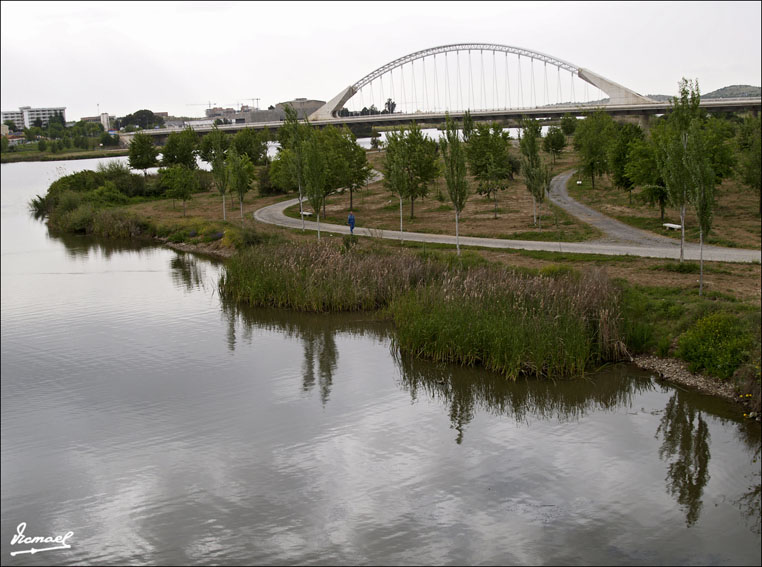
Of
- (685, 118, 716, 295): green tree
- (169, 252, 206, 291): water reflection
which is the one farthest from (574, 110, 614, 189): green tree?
(169, 252, 206, 291): water reflection

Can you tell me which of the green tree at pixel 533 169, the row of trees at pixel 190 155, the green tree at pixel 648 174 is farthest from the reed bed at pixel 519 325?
the row of trees at pixel 190 155

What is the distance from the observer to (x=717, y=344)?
1562 cm

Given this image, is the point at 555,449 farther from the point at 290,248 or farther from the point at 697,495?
the point at 290,248

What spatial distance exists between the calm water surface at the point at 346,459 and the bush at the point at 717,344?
97cm

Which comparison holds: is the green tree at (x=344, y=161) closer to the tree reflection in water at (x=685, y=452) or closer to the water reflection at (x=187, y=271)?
the water reflection at (x=187, y=271)

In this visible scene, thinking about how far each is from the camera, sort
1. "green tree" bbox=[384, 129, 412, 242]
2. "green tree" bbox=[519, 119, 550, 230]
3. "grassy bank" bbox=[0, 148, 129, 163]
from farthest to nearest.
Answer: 1. "grassy bank" bbox=[0, 148, 129, 163]
2. "green tree" bbox=[384, 129, 412, 242]
3. "green tree" bbox=[519, 119, 550, 230]

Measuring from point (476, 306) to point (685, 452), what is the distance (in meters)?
6.34

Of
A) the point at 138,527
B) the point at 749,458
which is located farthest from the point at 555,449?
the point at 138,527

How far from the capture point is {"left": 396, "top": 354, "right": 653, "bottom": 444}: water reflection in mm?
14969

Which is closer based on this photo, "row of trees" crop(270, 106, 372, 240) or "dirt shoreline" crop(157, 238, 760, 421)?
"dirt shoreline" crop(157, 238, 760, 421)

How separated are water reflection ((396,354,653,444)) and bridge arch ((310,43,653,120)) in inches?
3941

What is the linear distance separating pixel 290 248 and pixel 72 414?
42.1ft

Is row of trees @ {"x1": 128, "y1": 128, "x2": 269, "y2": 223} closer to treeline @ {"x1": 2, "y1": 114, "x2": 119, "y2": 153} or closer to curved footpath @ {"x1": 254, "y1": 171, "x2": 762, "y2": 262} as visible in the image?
curved footpath @ {"x1": 254, "y1": 171, "x2": 762, "y2": 262}

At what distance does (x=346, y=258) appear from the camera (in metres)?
24.3
